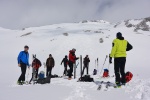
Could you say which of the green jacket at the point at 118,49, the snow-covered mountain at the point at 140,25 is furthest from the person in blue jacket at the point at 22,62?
the snow-covered mountain at the point at 140,25

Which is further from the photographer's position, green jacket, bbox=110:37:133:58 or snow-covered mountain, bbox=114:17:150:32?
snow-covered mountain, bbox=114:17:150:32

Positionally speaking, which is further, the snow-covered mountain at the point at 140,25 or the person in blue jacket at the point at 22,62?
the snow-covered mountain at the point at 140,25

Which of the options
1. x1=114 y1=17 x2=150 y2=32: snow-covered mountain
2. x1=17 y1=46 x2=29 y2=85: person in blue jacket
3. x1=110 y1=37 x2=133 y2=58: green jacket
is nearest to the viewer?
x1=110 y1=37 x2=133 y2=58: green jacket

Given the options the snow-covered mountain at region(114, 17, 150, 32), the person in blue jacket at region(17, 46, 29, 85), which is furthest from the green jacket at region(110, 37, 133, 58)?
the snow-covered mountain at region(114, 17, 150, 32)

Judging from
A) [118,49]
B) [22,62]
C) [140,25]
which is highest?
[140,25]

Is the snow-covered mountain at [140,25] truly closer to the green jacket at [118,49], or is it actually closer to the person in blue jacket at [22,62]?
the person in blue jacket at [22,62]

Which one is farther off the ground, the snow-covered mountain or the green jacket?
Answer: the snow-covered mountain

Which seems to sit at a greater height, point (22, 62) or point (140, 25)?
point (140, 25)

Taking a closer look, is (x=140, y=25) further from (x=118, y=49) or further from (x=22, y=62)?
(x=118, y=49)

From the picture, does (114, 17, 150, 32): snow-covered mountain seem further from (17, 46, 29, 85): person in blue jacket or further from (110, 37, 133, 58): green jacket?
(110, 37, 133, 58): green jacket

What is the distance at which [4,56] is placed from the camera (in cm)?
4378

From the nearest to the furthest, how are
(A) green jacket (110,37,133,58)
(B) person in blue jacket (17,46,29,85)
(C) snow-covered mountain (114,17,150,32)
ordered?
(A) green jacket (110,37,133,58) → (B) person in blue jacket (17,46,29,85) → (C) snow-covered mountain (114,17,150,32)

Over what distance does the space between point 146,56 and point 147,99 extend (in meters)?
34.3

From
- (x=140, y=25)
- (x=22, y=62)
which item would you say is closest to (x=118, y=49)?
(x=22, y=62)
